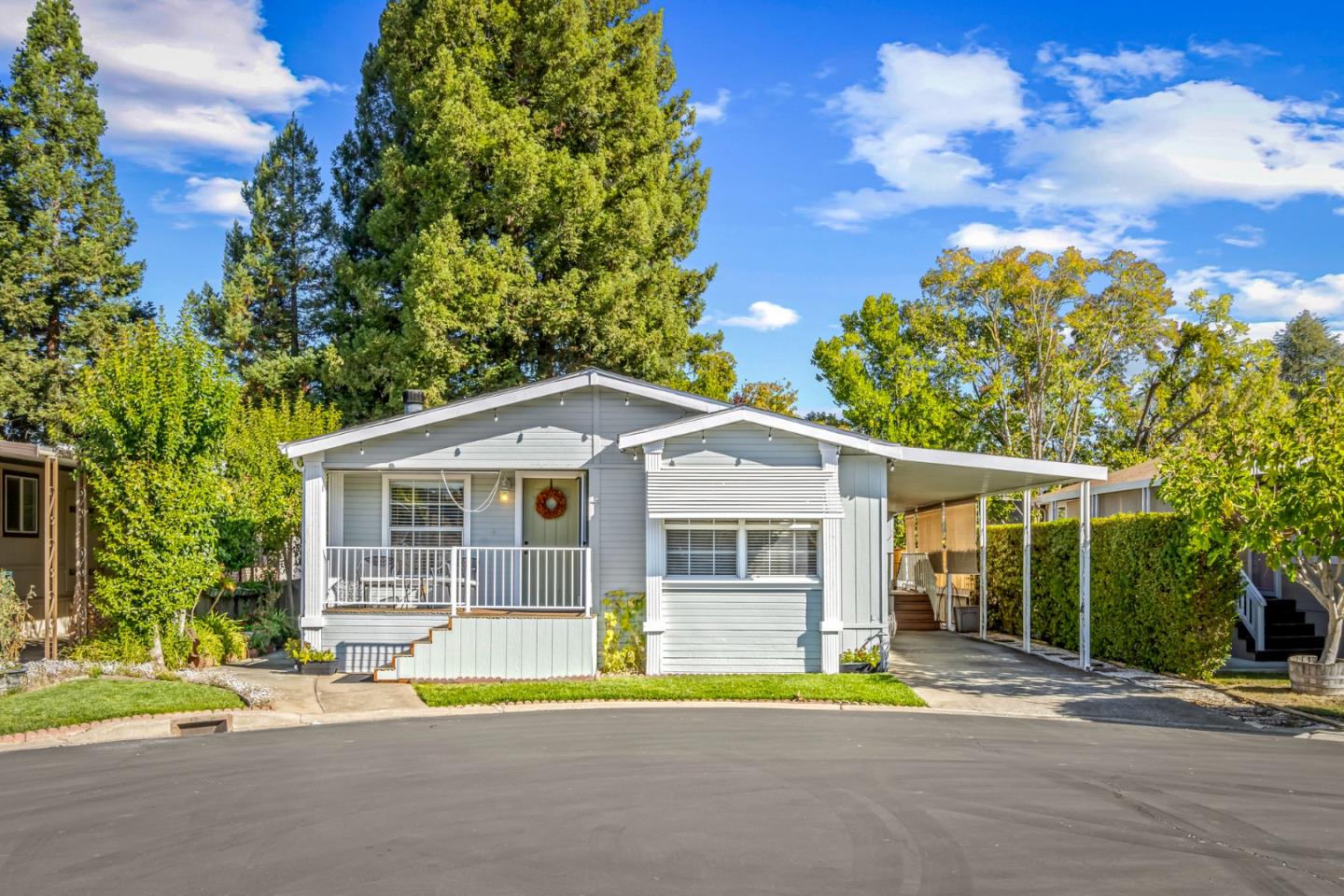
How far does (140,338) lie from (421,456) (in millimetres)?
4368

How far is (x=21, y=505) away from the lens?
18.0 meters

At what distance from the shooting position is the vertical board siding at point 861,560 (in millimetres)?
14250

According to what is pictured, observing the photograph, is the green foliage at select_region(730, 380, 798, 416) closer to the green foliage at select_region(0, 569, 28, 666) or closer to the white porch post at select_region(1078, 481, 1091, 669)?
the white porch post at select_region(1078, 481, 1091, 669)

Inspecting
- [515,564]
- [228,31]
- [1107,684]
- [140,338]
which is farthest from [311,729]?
[228,31]

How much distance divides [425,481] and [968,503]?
493 inches

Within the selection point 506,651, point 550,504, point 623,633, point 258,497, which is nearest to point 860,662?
point 623,633

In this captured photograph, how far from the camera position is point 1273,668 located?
15.3 m

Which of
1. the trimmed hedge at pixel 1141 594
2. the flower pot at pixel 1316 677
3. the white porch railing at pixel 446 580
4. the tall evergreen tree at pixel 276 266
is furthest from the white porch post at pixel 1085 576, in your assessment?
the tall evergreen tree at pixel 276 266

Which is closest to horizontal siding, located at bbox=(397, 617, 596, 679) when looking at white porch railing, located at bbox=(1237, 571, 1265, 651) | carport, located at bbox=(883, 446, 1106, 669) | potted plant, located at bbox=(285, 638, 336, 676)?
potted plant, located at bbox=(285, 638, 336, 676)

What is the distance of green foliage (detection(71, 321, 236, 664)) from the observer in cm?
1364

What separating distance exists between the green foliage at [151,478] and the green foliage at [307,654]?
1.47 metres

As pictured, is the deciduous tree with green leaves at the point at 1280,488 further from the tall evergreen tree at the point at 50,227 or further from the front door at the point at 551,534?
the tall evergreen tree at the point at 50,227

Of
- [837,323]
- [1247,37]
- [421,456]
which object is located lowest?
[421,456]

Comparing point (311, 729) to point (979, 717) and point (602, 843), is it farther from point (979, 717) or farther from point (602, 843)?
point (979, 717)
